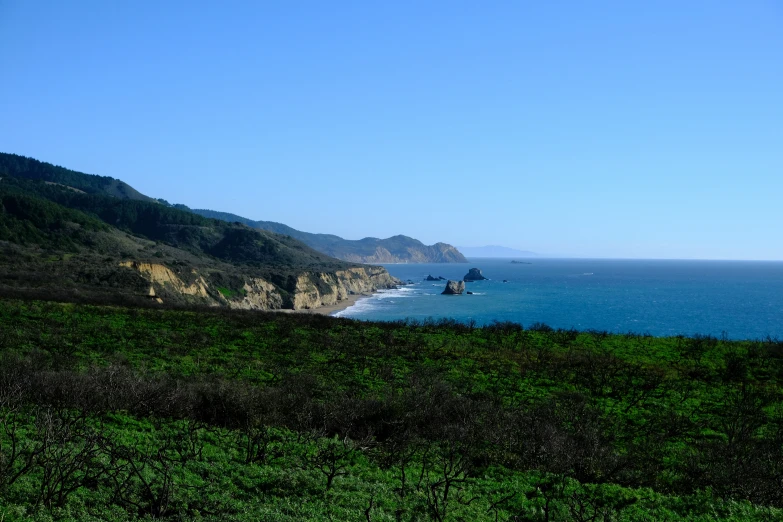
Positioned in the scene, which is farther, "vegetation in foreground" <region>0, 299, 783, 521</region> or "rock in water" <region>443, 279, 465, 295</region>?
"rock in water" <region>443, 279, 465, 295</region>

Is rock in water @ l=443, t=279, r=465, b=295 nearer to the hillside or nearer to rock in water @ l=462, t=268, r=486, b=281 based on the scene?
the hillside

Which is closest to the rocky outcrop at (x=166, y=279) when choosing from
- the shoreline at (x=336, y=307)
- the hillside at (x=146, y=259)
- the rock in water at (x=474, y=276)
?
the hillside at (x=146, y=259)

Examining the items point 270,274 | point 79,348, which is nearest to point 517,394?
point 79,348

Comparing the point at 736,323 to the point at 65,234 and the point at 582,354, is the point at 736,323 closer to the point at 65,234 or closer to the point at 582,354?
the point at 582,354

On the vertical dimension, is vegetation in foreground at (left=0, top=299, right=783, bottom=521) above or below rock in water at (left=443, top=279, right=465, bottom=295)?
above

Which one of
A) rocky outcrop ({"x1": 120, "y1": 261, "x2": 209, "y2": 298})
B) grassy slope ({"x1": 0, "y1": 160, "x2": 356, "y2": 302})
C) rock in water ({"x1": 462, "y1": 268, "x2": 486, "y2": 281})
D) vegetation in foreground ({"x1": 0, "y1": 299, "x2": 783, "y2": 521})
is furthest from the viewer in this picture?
rock in water ({"x1": 462, "y1": 268, "x2": 486, "y2": 281})

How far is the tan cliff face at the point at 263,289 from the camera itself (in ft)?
222

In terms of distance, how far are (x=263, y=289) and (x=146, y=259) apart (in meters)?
22.1

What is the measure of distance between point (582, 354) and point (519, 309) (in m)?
70.2

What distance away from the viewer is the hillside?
57.4 metres

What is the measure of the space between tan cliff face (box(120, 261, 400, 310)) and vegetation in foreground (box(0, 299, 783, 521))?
2985 cm

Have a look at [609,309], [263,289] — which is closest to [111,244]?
[263,289]

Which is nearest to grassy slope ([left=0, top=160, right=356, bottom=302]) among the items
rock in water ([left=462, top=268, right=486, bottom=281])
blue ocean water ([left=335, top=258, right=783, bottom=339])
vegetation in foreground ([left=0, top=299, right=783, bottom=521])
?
blue ocean water ([left=335, top=258, right=783, bottom=339])

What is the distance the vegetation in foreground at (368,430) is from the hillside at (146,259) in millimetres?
25271
